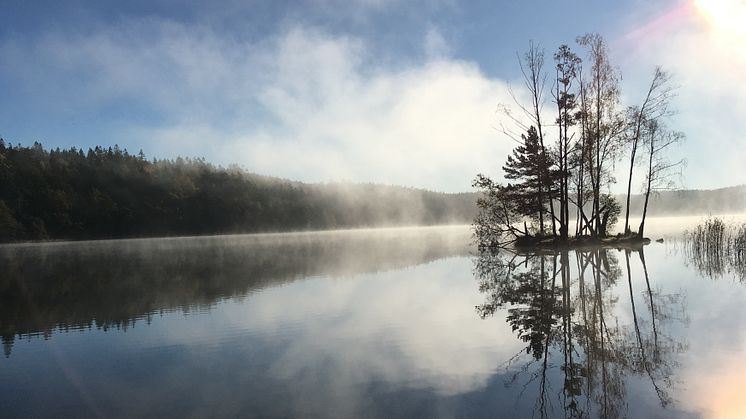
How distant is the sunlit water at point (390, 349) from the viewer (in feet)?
25.1

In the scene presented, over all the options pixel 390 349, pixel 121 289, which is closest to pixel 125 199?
pixel 121 289

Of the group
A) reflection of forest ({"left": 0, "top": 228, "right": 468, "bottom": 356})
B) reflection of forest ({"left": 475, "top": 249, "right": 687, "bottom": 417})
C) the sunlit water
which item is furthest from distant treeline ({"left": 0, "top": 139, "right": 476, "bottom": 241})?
reflection of forest ({"left": 475, "top": 249, "right": 687, "bottom": 417})

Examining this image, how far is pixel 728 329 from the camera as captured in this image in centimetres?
1159

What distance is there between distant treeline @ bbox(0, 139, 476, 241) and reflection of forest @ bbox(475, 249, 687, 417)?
10482cm

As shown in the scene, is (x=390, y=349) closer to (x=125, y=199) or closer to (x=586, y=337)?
(x=586, y=337)

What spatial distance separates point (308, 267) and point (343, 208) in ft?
542

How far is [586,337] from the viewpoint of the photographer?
11016mm

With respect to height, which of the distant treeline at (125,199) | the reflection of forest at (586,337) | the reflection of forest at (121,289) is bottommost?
the reflection of forest at (121,289)

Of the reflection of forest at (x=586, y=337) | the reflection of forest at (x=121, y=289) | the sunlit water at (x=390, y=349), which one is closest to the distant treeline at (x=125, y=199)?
the reflection of forest at (x=121, y=289)

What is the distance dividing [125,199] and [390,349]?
122 metres

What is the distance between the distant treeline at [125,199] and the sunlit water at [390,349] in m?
94.7

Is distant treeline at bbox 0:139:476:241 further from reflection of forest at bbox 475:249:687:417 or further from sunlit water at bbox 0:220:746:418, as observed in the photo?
reflection of forest at bbox 475:249:687:417

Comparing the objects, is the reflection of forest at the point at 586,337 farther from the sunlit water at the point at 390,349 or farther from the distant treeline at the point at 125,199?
the distant treeline at the point at 125,199

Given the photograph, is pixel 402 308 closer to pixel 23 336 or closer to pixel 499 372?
pixel 499 372
